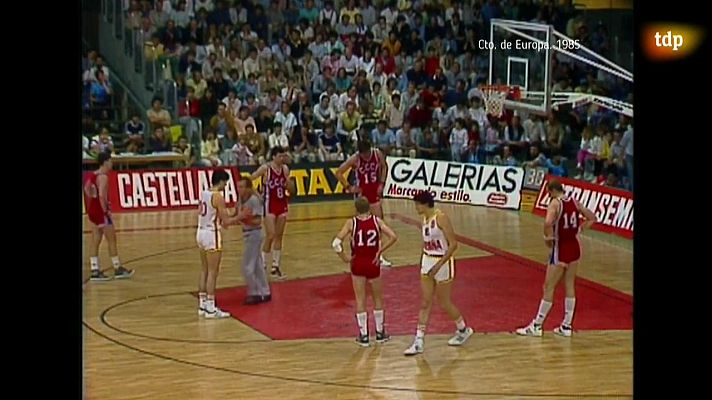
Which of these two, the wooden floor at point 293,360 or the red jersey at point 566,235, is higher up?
the red jersey at point 566,235

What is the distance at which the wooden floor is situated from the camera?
10.3 metres

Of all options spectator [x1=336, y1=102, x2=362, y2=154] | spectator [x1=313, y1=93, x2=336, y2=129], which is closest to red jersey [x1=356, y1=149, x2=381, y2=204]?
spectator [x1=336, y1=102, x2=362, y2=154]

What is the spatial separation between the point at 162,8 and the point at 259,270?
12336mm

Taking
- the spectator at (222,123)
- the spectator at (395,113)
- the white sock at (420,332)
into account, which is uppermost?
the spectator at (395,113)

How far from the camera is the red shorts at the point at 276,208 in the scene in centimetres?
1520

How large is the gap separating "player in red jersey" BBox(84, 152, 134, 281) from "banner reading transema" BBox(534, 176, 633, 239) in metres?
7.60

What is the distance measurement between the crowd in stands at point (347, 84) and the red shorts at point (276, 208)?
6.55m

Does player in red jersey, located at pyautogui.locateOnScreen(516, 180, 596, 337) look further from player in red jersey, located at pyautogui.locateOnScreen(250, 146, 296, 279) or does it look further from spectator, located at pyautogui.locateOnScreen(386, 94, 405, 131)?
spectator, located at pyautogui.locateOnScreen(386, 94, 405, 131)

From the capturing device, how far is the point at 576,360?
11.3 meters

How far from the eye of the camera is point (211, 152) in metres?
21.9
